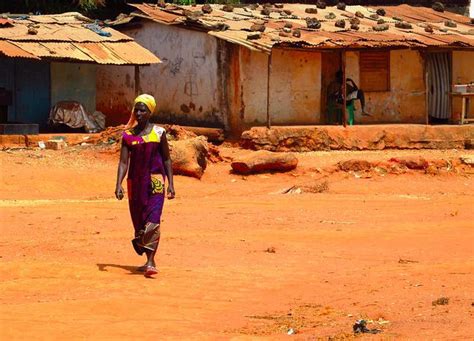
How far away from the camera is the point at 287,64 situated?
91.5ft

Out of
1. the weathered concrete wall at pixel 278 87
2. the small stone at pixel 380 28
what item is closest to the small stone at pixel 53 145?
the weathered concrete wall at pixel 278 87

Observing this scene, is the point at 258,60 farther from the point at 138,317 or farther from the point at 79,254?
the point at 138,317

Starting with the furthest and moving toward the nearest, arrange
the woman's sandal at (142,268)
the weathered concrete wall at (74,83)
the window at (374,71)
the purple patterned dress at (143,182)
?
the window at (374,71), the weathered concrete wall at (74,83), the woman's sandal at (142,268), the purple patterned dress at (143,182)

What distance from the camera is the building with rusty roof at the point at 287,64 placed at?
27.0 m

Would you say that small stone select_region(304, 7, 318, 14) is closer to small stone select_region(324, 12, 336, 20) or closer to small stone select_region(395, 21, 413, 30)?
small stone select_region(324, 12, 336, 20)

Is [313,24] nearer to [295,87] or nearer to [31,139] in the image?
[295,87]

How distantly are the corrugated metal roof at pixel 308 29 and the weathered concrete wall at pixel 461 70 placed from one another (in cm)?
60

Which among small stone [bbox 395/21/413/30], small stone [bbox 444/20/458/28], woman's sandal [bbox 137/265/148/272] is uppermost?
small stone [bbox 444/20/458/28]

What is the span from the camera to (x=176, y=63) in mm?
28344

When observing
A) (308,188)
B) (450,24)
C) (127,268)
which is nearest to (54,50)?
(308,188)

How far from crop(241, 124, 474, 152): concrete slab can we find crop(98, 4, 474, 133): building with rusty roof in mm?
650

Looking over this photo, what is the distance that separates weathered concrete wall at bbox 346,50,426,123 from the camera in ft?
97.5

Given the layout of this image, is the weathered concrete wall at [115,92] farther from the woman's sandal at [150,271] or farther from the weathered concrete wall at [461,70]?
the woman's sandal at [150,271]

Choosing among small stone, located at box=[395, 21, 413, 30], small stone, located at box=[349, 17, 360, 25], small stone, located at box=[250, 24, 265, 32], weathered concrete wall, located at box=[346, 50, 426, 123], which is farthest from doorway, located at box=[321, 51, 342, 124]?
small stone, located at box=[250, 24, 265, 32]
